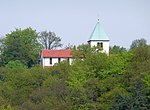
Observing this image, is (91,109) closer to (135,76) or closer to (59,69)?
(135,76)

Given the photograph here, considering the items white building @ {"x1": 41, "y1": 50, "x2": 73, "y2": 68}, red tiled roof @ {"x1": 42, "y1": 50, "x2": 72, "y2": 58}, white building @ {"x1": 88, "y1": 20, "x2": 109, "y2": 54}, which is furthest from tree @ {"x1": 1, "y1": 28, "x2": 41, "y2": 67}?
white building @ {"x1": 88, "y1": 20, "x2": 109, "y2": 54}

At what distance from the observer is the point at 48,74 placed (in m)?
33.6

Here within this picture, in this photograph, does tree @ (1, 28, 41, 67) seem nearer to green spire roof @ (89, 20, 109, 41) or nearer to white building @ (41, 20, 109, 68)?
white building @ (41, 20, 109, 68)

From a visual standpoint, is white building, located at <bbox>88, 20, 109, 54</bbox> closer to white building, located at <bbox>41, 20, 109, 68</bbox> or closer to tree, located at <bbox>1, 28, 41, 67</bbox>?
white building, located at <bbox>41, 20, 109, 68</bbox>

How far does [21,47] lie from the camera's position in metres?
50.2

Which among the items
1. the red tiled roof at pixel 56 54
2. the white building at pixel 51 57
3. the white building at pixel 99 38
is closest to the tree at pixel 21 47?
the white building at pixel 51 57

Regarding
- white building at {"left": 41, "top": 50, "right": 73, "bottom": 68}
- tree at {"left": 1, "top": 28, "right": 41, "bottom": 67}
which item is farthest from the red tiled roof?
tree at {"left": 1, "top": 28, "right": 41, "bottom": 67}

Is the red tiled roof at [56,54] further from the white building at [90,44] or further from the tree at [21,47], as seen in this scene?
the tree at [21,47]

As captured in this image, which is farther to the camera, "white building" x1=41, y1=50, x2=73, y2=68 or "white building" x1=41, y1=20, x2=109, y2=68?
"white building" x1=41, y1=50, x2=73, y2=68

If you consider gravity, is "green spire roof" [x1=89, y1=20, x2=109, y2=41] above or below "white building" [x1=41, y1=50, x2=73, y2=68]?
above

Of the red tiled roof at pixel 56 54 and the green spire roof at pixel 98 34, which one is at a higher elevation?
the green spire roof at pixel 98 34

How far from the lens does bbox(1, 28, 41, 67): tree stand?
49719 mm

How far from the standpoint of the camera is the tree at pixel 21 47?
163ft

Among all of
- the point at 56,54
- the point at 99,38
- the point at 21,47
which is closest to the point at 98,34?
the point at 99,38
